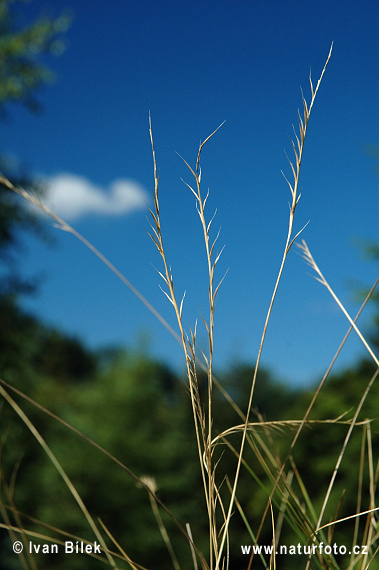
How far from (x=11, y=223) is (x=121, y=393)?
6709mm

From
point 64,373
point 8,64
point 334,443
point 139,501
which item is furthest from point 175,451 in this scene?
point 64,373

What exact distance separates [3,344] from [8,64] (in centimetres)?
504

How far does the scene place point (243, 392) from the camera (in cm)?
1831

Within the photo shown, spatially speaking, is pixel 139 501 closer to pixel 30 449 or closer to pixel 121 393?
pixel 121 393

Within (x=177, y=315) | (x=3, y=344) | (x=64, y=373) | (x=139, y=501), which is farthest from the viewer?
(x=64, y=373)

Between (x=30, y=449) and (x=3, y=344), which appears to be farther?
(x=30, y=449)

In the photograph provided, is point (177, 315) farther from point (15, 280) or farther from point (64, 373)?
point (64, 373)

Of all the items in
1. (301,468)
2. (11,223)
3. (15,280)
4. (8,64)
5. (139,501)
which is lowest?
(139,501)

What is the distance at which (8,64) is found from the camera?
33.7 feet

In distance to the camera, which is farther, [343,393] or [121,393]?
[121,393]

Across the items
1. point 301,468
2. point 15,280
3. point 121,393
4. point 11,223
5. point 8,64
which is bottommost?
point 301,468

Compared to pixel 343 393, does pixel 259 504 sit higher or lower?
lower

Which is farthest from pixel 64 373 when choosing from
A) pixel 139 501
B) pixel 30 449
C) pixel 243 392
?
pixel 139 501

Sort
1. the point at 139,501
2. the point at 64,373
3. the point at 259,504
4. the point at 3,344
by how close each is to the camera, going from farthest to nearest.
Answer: the point at 64,373, the point at 139,501, the point at 259,504, the point at 3,344
